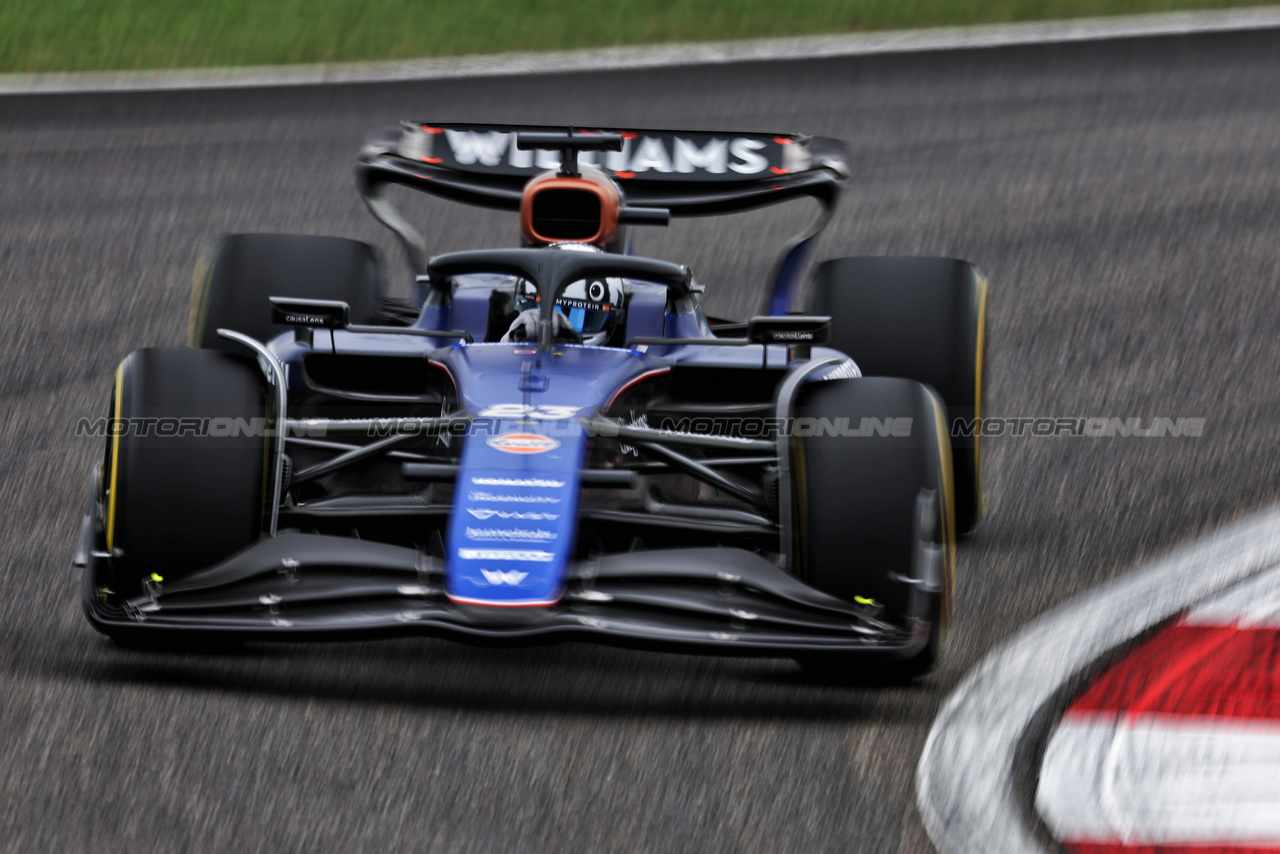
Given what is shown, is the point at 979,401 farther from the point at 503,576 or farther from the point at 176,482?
the point at 176,482

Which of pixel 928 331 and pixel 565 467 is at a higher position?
pixel 928 331

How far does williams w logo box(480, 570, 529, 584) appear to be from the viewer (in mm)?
4195

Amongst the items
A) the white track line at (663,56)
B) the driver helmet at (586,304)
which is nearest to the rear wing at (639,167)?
the driver helmet at (586,304)

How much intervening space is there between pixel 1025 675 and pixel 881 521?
1.81ft

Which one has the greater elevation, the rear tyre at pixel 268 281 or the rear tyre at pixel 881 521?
the rear tyre at pixel 268 281

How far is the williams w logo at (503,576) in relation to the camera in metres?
4.20

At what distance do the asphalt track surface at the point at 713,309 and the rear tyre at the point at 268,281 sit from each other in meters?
0.80

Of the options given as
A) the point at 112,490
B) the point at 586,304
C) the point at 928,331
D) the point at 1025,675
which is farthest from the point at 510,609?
the point at 928,331

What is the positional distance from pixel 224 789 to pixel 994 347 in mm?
5482

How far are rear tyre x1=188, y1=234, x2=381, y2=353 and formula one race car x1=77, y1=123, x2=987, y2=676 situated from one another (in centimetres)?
29

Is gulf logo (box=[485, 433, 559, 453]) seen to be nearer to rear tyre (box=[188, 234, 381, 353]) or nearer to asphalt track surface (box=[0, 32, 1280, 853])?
asphalt track surface (box=[0, 32, 1280, 853])

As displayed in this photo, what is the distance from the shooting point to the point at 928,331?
582 cm

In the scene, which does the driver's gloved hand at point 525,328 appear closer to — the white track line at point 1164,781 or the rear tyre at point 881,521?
the rear tyre at point 881,521

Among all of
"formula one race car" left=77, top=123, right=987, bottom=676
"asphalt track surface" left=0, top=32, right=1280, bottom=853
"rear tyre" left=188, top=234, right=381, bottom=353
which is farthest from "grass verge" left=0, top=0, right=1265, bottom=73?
"formula one race car" left=77, top=123, right=987, bottom=676
